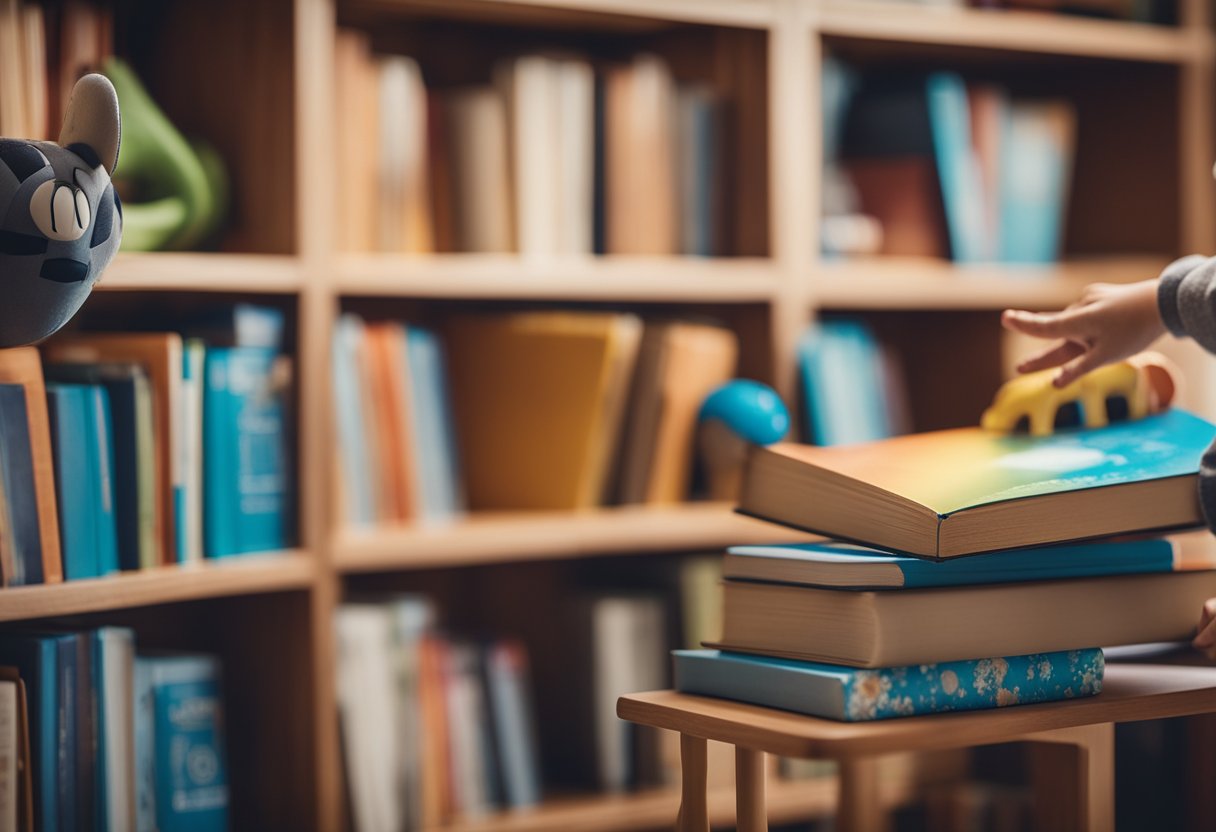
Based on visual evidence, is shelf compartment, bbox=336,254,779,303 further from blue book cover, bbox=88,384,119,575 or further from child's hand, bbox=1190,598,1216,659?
child's hand, bbox=1190,598,1216,659

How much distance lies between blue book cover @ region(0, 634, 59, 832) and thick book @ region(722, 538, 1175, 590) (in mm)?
669

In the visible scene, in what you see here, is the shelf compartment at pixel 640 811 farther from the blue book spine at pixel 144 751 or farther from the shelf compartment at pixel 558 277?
the shelf compartment at pixel 558 277

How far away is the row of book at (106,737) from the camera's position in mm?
1345

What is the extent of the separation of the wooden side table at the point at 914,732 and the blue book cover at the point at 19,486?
23.7 inches

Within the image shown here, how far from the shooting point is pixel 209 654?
6.09 feet

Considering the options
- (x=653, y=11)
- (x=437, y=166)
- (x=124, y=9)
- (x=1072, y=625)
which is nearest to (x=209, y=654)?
(x=437, y=166)

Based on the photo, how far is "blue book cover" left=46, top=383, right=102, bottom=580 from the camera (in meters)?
1.39

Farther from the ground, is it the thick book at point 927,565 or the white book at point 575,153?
the white book at point 575,153

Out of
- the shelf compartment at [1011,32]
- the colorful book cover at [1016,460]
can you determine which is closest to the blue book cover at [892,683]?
the colorful book cover at [1016,460]

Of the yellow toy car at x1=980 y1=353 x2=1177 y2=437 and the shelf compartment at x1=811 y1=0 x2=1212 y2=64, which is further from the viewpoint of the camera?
the shelf compartment at x1=811 y1=0 x2=1212 y2=64

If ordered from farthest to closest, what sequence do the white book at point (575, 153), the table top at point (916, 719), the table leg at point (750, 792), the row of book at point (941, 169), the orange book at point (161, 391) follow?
the row of book at point (941, 169) → the white book at point (575, 153) → the orange book at point (161, 391) → the table leg at point (750, 792) → the table top at point (916, 719)

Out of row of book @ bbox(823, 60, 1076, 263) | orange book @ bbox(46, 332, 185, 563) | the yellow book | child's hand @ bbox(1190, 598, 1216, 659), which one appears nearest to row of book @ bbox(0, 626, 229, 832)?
orange book @ bbox(46, 332, 185, 563)

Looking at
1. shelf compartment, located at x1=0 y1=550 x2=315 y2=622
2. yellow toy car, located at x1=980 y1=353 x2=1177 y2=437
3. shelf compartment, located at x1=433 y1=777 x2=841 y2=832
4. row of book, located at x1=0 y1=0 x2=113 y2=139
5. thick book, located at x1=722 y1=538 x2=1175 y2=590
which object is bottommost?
shelf compartment, located at x1=433 y1=777 x2=841 y2=832

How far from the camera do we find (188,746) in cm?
161
